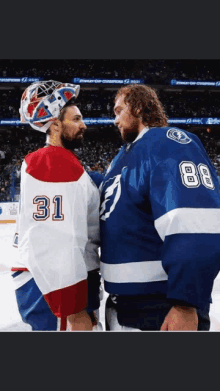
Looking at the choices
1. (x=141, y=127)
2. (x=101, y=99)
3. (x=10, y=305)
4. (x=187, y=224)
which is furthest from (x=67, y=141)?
(x=101, y=99)

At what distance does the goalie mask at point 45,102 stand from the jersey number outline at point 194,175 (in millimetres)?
589

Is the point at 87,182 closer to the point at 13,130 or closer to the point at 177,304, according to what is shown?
the point at 177,304

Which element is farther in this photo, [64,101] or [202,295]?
[64,101]

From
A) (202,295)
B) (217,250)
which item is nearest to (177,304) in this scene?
(202,295)

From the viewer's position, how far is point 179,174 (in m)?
0.84

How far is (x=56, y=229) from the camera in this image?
102cm

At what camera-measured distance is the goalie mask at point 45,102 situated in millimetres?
1210

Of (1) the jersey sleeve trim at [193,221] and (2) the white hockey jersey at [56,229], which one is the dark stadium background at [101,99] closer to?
(2) the white hockey jersey at [56,229]

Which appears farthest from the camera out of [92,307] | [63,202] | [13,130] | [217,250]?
[13,130]

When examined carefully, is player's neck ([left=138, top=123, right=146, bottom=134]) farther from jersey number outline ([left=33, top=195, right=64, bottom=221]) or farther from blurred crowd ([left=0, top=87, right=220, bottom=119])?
blurred crowd ([left=0, top=87, right=220, bottom=119])

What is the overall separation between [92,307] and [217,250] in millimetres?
609

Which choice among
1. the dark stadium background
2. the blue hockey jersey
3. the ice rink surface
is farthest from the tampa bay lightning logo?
the dark stadium background

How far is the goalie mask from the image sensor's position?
1.21 m

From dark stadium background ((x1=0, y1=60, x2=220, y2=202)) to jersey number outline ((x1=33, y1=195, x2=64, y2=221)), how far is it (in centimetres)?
929
